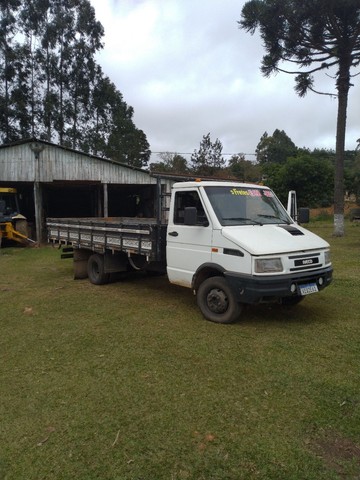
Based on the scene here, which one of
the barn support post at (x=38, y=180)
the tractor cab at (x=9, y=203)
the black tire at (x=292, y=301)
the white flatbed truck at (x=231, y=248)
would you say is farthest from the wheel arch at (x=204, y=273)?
the barn support post at (x=38, y=180)

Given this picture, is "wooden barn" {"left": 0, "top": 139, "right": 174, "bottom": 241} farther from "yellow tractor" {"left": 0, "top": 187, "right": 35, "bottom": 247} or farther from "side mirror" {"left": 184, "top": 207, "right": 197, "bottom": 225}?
"side mirror" {"left": 184, "top": 207, "right": 197, "bottom": 225}

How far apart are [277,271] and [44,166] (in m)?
15.3

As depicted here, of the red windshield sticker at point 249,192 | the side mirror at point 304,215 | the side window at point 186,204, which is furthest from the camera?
the side mirror at point 304,215

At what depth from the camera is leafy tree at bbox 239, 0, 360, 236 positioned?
17.6 m

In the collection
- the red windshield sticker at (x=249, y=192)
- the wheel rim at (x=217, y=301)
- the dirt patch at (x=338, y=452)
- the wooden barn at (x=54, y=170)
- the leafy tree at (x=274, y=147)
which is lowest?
the dirt patch at (x=338, y=452)

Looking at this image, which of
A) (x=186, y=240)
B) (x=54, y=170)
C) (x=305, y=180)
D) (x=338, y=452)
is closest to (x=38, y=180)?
(x=54, y=170)

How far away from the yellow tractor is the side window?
12.6 m

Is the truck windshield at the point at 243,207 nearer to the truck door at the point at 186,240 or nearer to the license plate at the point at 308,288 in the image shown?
the truck door at the point at 186,240

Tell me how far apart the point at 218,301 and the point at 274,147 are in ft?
246

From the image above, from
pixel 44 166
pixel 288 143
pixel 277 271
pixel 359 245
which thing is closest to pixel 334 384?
pixel 277 271

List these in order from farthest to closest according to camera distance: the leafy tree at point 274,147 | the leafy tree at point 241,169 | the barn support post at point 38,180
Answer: the leafy tree at point 274,147 < the leafy tree at point 241,169 < the barn support post at point 38,180

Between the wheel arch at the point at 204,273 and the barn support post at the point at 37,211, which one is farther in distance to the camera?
the barn support post at the point at 37,211

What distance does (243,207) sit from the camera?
5.95 m

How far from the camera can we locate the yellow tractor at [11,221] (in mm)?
16703
